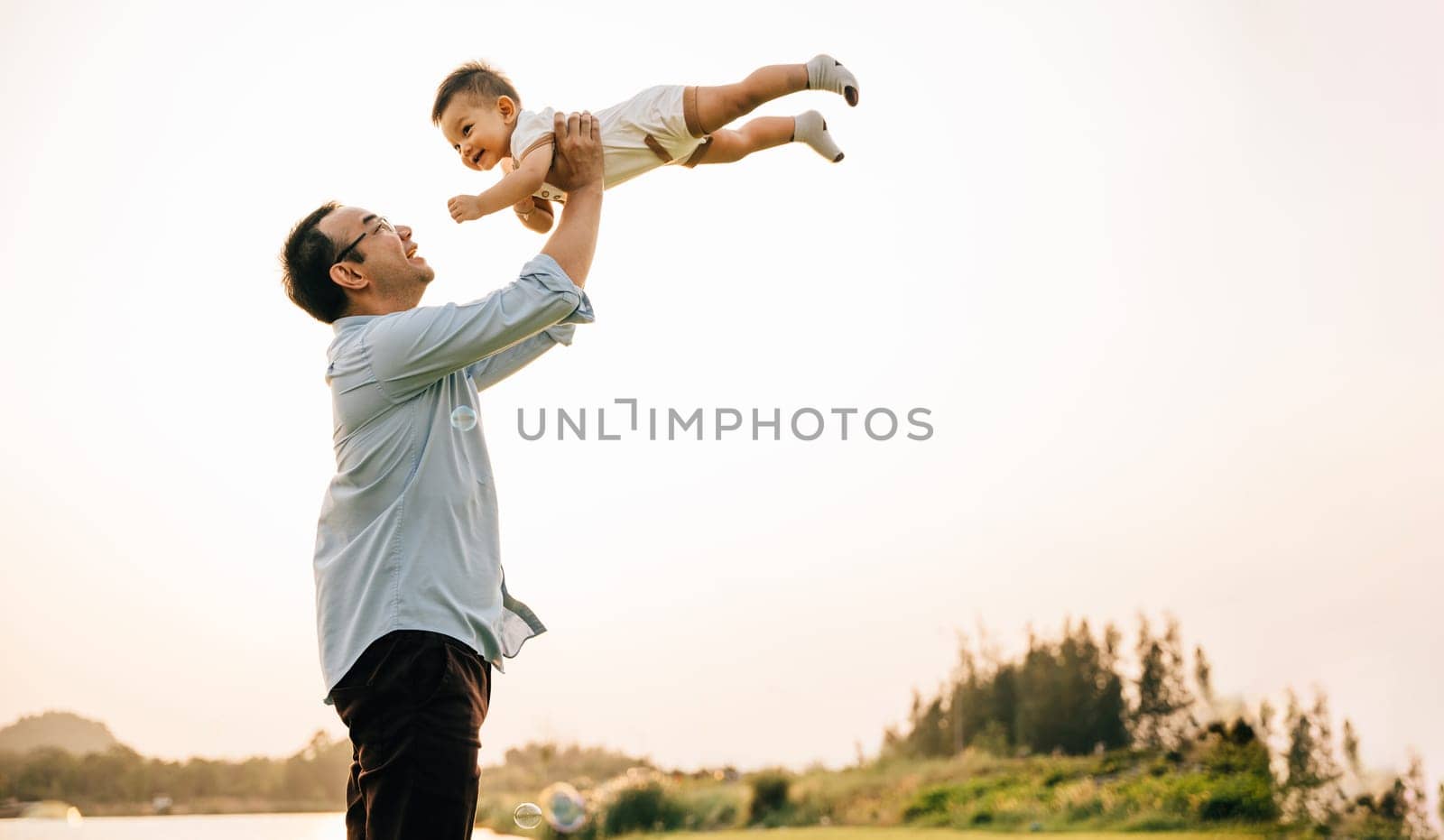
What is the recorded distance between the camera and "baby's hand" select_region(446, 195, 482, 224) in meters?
2.33

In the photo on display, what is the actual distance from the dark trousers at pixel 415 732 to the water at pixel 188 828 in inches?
221

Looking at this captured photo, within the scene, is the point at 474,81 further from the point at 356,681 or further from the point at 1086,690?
the point at 1086,690

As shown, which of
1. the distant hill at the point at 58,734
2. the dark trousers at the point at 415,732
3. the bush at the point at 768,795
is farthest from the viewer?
the bush at the point at 768,795

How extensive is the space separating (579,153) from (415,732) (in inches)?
33.6

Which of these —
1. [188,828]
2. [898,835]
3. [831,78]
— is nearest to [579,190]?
[831,78]

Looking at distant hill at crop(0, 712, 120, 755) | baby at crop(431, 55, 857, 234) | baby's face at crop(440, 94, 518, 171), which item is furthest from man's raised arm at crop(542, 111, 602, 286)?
distant hill at crop(0, 712, 120, 755)

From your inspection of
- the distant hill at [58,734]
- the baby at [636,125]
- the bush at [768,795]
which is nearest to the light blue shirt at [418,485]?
the baby at [636,125]

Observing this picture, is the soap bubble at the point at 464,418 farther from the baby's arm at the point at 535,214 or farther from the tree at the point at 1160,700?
the tree at the point at 1160,700

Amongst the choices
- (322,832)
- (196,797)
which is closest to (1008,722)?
(322,832)

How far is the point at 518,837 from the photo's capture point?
813 centimetres

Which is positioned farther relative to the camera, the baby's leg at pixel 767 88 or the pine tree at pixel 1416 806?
the pine tree at pixel 1416 806

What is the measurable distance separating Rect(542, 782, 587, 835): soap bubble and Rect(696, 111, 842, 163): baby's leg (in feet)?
5.20

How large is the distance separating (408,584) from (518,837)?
7.07m

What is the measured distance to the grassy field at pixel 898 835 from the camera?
8227 mm
